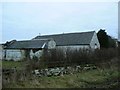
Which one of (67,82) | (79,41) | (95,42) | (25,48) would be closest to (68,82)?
(67,82)

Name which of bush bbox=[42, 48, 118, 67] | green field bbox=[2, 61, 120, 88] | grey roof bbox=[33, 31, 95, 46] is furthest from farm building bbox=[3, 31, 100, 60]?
green field bbox=[2, 61, 120, 88]

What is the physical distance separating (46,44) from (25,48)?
147 inches

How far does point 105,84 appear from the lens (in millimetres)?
15406

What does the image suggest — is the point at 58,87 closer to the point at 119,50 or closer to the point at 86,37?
the point at 119,50

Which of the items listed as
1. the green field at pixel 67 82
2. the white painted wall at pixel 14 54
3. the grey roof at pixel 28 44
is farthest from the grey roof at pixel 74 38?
the green field at pixel 67 82

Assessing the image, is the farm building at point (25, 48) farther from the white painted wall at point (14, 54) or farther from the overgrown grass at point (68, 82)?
the overgrown grass at point (68, 82)

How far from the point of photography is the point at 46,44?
39.4m

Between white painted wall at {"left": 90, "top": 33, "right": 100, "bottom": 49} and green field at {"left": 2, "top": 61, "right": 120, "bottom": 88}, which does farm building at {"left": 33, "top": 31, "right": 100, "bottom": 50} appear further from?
green field at {"left": 2, "top": 61, "right": 120, "bottom": 88}

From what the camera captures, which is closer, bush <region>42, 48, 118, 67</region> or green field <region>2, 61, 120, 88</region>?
green field <region>2, 61, 120, 88</region>

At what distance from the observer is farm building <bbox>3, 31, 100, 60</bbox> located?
129 feet

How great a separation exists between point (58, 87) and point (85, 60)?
14.5 metres

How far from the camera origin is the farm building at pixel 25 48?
3872 cm

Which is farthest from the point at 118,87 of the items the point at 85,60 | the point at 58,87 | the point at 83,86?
the point at 85,60

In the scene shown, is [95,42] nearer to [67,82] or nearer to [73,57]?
[73,57]
